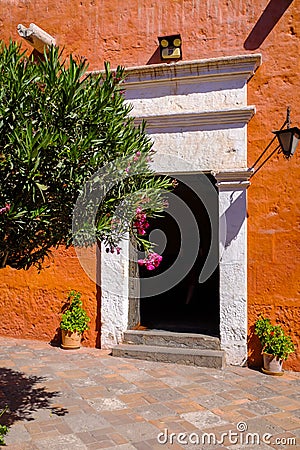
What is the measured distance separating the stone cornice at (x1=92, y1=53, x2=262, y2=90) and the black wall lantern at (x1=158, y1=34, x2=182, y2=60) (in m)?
0.15

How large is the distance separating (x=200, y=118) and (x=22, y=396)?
420 centimetres

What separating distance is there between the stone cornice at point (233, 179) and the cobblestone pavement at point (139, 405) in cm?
243

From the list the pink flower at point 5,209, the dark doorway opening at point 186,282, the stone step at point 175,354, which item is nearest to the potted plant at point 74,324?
the stone step at point 175,354

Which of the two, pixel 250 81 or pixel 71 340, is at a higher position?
pixel 250 81

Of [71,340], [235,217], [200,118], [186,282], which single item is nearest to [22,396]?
[71,340]

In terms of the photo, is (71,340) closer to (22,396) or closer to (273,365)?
(22,396)

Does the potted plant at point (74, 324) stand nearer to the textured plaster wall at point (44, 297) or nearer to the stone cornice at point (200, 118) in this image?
the textured plaster wall at point (44, 297)

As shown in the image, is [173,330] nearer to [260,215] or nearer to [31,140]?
[260,215]

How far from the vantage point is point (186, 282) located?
35.6 feet

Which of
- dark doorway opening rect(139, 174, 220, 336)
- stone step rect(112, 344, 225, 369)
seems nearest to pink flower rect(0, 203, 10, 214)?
stone step rect(112, 344, 225, 369)

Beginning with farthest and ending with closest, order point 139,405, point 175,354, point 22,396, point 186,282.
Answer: point 186,282 < point 175,354 < point 22,396 < point 139,405

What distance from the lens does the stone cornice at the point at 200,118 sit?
6.14m

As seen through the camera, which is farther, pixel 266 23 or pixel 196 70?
pixel 196 70

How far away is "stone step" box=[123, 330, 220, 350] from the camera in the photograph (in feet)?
20.6
